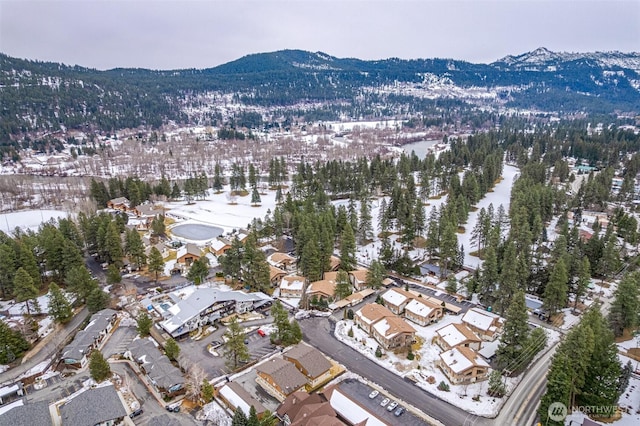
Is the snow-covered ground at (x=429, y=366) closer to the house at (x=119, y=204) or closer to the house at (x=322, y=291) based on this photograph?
the house at (x=322, y=291)

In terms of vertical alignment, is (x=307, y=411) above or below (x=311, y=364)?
above

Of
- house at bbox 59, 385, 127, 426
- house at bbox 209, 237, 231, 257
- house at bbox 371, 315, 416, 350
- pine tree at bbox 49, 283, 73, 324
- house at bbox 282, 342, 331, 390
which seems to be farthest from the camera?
house at bbox 209, 237, 231, 257

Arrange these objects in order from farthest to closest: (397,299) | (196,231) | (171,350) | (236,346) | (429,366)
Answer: (196,231)
(397,299)
(429,366)
(171,350)
(236,346)

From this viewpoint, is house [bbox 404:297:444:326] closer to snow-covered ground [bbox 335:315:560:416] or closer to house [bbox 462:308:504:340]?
snow-covered ground [bbox 335:315:560:416]

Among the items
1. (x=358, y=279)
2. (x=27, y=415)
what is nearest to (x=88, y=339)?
(x=27, y=415)

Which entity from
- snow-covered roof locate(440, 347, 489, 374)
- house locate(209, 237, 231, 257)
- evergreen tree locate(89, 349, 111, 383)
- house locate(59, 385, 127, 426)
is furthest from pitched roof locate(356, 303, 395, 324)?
house locate(209, 237, 231, 257)

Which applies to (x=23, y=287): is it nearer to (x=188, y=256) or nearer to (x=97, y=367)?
(x=97, y=367)
